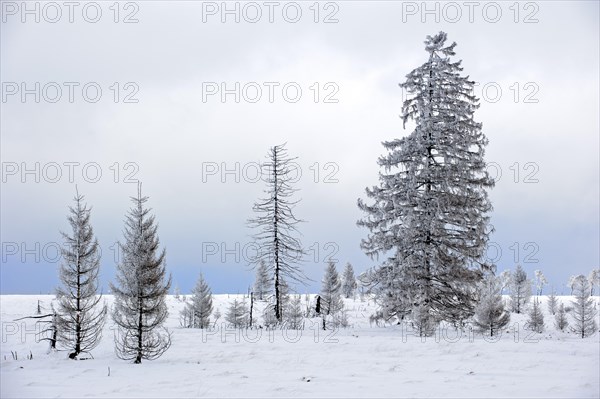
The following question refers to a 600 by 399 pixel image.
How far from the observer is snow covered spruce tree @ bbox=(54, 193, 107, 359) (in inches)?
650

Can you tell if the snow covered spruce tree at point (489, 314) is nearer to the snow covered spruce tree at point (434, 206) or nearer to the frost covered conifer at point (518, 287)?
the snow covered spruce tree at point (434, 206)

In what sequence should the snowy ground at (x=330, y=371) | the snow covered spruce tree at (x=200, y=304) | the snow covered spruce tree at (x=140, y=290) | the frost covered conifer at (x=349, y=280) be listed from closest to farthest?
the snowy ground at (x=330, y=371) → the snow covered spruce tree at (x=140, y=290) → the snow covered spruce tree at (x=200, y=304) → the frost covered conifer at (x=349, y=280)

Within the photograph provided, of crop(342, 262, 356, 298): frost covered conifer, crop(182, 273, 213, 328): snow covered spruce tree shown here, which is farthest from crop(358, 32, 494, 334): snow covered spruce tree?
crop(342, 262, 356, 298): frost covered conifer

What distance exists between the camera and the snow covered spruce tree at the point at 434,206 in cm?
1780

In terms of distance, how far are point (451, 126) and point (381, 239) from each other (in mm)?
5483

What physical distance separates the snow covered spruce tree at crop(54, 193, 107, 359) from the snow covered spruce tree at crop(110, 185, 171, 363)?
246 centimetres

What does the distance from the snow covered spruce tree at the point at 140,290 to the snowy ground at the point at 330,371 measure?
67 centimetres

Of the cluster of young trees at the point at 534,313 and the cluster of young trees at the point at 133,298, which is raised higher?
the cluster of young trees at the point at 133,298

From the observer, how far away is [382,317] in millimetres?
19125

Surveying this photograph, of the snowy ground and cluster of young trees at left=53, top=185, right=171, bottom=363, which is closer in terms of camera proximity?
the snowy ground

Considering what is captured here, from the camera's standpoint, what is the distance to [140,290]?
14.5 metres

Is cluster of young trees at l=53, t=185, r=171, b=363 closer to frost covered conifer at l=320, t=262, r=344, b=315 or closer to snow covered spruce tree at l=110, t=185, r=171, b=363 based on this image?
snow covered spruce tree at l=110, t=185, r=171, b=363

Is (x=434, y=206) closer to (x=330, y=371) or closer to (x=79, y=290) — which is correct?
(x=330, y=371)

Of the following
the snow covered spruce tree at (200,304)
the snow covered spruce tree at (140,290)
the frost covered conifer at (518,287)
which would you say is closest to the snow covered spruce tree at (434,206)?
the snow covered spruce tree at (140,290)
